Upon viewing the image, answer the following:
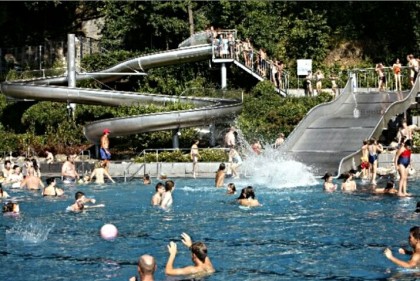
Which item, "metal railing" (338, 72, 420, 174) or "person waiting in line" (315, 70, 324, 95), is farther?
"person waiting in line" (315, 70, 324, 95)

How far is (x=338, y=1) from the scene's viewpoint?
46.7m

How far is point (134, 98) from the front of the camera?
36062 mm

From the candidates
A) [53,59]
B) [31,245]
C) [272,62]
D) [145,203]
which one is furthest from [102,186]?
[53,59]

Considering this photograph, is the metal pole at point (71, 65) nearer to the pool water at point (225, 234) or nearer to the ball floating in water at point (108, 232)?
the pool water at point (225, 234)

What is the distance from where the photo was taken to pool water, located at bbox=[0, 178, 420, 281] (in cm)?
1541

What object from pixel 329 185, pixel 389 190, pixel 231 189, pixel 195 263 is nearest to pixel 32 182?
pixel 231 189

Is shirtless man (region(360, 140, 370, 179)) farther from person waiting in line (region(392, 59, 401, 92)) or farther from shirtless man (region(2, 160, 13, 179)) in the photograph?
shirtless man (region(2, 160, 13, 179))

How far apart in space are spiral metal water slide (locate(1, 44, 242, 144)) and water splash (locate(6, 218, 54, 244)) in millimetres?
12478

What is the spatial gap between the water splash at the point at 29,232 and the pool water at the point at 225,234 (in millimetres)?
21

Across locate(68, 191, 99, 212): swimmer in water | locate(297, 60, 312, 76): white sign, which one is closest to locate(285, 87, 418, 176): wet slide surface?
locate(297, 60, 312, 76): white sign

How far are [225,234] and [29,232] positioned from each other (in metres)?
4.24

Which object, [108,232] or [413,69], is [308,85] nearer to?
[413,69]

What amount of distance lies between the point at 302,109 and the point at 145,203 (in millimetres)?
14860

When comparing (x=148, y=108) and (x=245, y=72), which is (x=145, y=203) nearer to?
(x=148, y=108)
